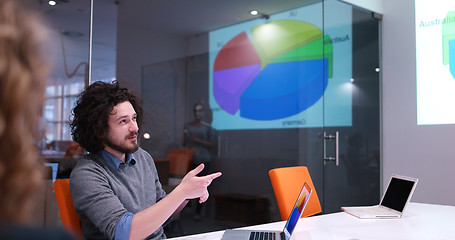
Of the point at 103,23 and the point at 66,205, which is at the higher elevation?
the point at 103,23

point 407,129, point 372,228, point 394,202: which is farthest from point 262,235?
point 407,129

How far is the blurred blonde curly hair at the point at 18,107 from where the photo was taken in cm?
50

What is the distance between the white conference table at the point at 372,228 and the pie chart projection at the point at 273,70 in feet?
5.26

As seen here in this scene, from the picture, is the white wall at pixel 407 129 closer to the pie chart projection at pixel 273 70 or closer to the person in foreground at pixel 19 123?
the pie chart projection at pixel 273 70

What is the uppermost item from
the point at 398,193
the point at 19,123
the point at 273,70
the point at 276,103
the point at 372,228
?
the point at 273,70

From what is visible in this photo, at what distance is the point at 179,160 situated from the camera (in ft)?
10.7

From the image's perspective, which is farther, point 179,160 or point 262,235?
point 179,160

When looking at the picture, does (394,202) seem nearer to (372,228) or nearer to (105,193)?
(372,228)

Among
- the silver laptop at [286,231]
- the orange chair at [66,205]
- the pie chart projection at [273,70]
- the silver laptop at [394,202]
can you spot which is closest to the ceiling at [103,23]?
the pie chart projection at [273,70]

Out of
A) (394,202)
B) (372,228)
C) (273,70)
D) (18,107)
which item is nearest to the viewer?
(18,107)

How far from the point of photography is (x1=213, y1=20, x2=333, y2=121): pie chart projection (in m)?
3.67

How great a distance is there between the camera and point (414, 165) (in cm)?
451

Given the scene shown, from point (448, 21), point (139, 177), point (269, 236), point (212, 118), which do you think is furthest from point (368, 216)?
point (448, 21)

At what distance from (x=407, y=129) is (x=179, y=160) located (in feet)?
9.06
